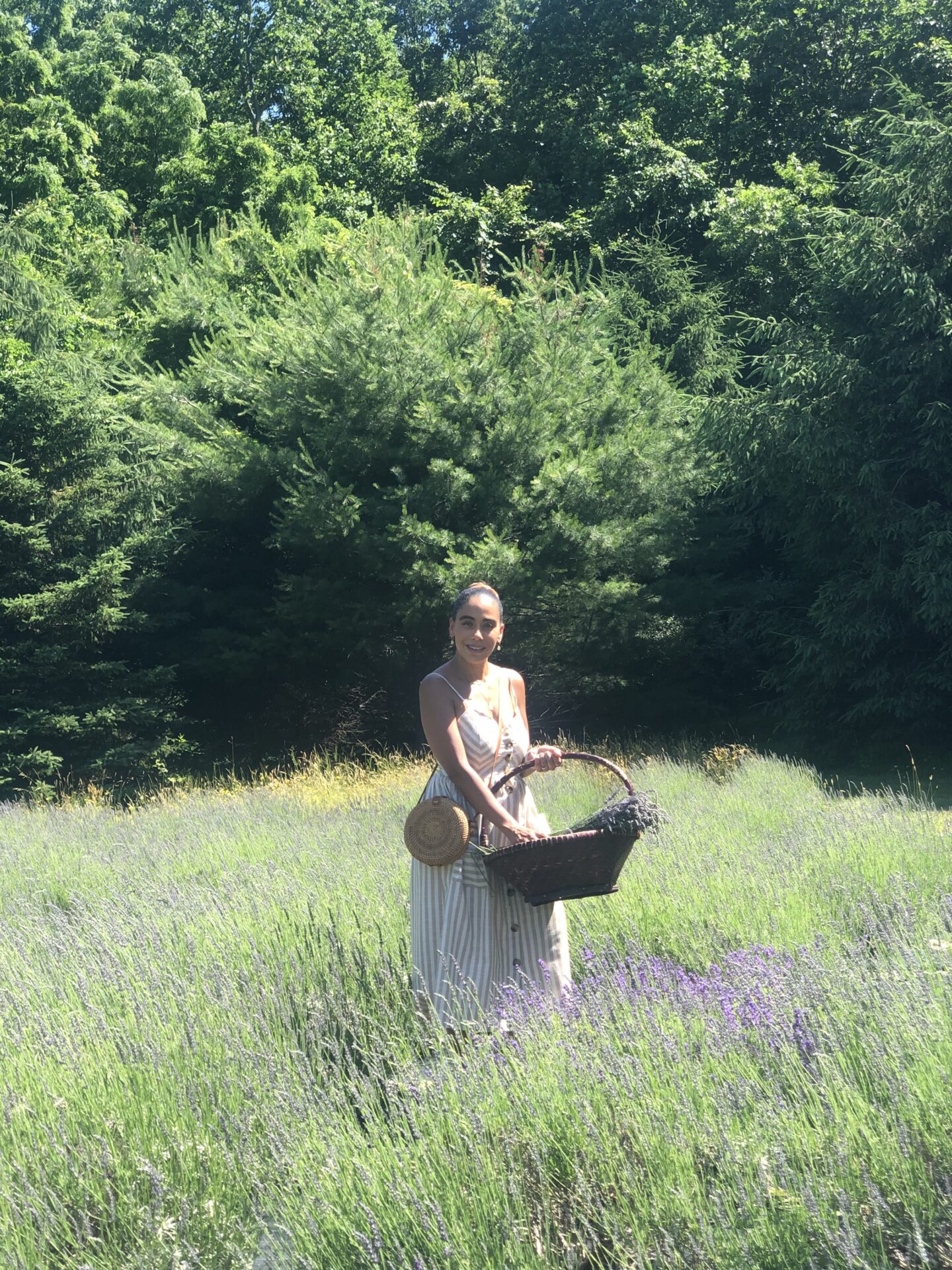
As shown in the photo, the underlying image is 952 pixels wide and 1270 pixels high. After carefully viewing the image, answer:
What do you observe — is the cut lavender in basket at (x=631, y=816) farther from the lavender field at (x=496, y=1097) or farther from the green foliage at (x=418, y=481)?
the green foliage at (x=418, y=481)

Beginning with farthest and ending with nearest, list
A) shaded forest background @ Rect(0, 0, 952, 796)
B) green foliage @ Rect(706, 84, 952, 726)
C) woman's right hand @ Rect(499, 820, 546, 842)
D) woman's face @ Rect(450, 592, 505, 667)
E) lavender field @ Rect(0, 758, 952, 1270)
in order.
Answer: shaded forest background @ Rect(0, 0, 952, 796)
green foliage @ Rect(706, 84, 952, 726)
woman's face @ Rect(450, 592, 505, 667)
woman's right hand @ Rect(499, 820, 546, 842)
lavender field @ Rect(0, 758, 952, 1270)

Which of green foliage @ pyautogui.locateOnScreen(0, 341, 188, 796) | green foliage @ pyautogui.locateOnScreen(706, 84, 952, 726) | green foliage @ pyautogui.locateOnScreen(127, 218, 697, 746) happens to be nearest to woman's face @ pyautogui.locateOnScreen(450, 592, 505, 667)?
green foliage @ pyautogui.locateOnScreen(127, 218, 697, 746)

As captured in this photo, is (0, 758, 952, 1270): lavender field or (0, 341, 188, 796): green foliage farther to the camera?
(0, 341, 188, 796): green foliage

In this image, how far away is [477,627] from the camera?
4059mm

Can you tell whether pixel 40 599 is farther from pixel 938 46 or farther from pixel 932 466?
pixel 938 46

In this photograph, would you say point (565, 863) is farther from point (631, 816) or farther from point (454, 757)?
point (454, 757)

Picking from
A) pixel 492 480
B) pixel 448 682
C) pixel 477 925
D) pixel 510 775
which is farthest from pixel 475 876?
pixel 492 480

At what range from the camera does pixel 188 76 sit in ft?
104

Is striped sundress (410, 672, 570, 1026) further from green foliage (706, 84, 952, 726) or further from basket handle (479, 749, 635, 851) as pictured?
green foliage (706, 84, 952, 726)

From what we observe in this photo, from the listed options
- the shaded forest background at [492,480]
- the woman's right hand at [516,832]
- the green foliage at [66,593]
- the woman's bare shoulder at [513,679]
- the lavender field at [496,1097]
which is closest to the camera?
the lavender field at [496,1097]

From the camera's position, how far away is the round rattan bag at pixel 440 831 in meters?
4.00

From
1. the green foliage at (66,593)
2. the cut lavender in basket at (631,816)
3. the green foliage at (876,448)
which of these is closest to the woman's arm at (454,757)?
the cut lavender in basket at (631,816)

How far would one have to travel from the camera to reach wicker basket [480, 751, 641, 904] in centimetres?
377

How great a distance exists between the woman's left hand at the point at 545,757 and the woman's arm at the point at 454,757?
0.18m
